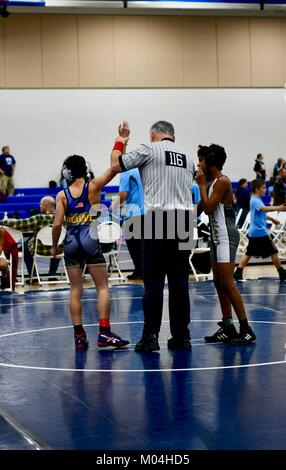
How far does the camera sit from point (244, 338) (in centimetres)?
734

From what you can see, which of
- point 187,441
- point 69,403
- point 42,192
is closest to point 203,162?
point 69,403

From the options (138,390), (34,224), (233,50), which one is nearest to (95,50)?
(233,50)

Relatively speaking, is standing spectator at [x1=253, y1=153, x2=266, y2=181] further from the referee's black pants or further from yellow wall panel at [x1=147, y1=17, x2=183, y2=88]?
the referee's black pants

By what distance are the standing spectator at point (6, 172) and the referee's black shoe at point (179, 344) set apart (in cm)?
1788

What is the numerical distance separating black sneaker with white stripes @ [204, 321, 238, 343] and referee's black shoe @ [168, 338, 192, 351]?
0.28 metres

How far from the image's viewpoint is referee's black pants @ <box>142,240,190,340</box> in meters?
7.05

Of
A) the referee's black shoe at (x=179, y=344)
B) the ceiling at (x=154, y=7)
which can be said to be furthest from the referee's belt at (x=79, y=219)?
the ceiling at (x=154, y=7)

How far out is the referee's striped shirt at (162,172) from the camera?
22.8 ft

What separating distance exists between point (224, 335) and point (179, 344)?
18.2 inches

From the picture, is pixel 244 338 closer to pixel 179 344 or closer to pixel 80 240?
pixel 179 344

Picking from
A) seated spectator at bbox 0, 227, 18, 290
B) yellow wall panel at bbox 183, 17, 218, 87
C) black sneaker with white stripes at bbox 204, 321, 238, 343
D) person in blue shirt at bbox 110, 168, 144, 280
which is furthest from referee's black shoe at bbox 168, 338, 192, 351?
yellow wall panel at bbox 183, 17, 218, 87

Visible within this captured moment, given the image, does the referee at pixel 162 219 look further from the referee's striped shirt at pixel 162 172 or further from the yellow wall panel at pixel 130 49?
the yellow wall panel at pixel 130 49
